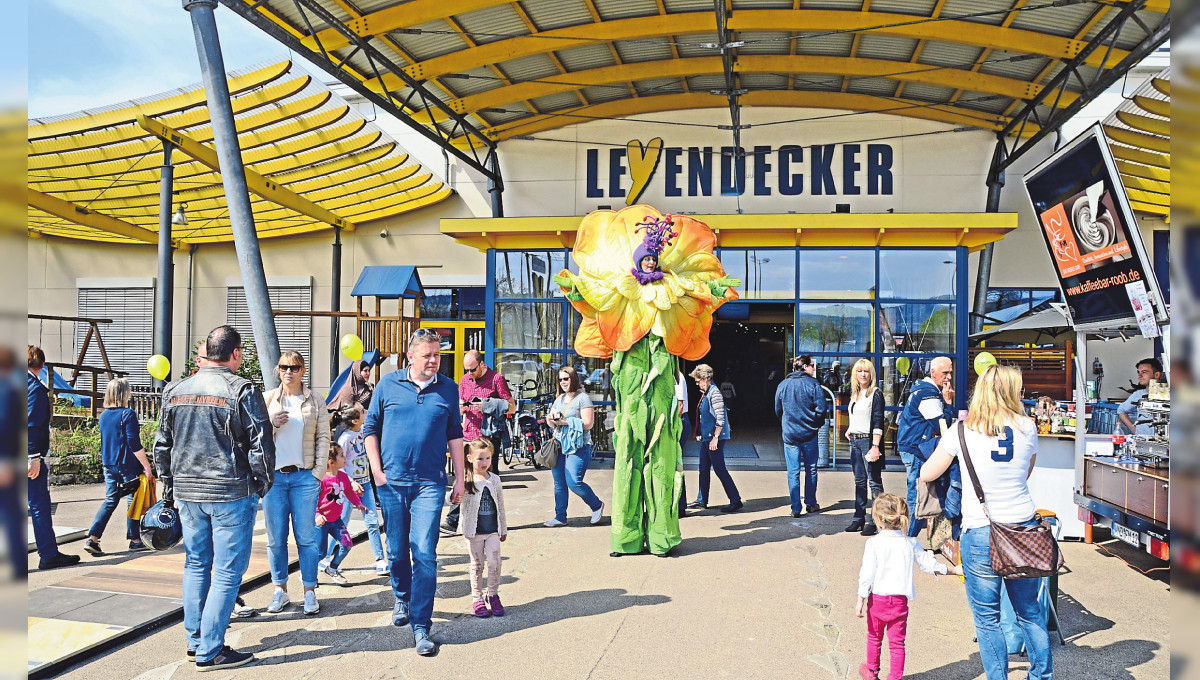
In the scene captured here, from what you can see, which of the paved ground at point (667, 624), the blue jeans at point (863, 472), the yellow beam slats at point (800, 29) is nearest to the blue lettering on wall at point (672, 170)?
the yellow beam slats at point (800, 29)

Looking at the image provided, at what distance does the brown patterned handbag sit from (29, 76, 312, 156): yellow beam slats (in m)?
12.1

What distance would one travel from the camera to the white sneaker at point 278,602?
5320mm

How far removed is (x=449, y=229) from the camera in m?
13.1

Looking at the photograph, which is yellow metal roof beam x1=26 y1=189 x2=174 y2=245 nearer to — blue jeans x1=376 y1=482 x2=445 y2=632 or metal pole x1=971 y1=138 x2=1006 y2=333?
blue jeans x1=376 y1=482 x2=445 y2=632

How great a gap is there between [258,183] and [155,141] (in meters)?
1.91

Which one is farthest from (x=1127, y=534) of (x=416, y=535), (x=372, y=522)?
(x=372, y=522)

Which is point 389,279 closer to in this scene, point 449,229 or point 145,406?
point 449,229

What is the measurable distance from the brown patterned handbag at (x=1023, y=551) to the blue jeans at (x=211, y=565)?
3.95 meters

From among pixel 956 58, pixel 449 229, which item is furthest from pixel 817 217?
pixel 449 229

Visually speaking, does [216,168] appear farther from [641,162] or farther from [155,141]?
[641,162]

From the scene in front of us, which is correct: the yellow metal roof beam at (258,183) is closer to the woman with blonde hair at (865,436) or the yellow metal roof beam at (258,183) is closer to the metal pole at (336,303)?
the metal pole at (336,303)

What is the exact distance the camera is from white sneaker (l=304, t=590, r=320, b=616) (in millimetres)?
5293

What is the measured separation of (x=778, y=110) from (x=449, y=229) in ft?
26.9

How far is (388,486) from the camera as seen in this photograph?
479 centimetres
